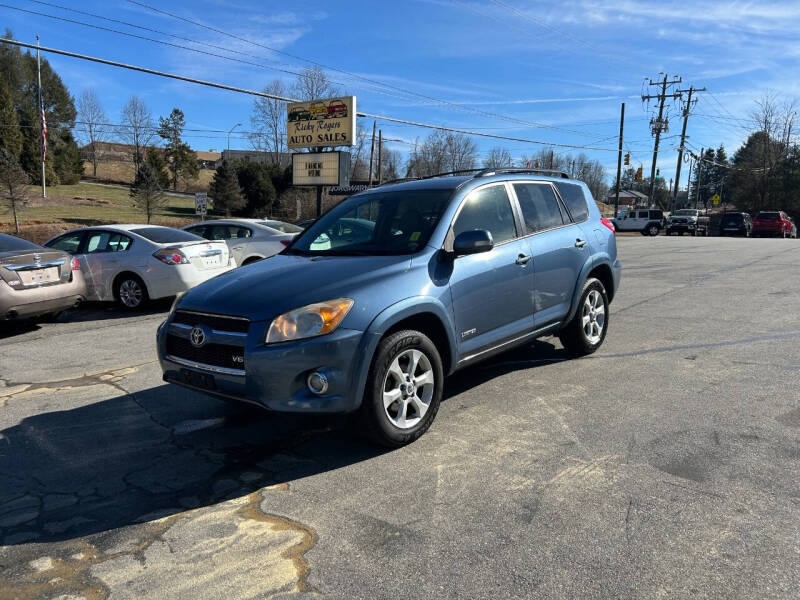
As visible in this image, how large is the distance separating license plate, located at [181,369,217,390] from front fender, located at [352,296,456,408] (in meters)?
0.94

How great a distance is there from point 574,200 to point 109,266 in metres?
7.53

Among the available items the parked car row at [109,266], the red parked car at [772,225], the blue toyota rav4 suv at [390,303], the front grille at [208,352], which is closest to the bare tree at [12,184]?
the parked car row at [109,266]

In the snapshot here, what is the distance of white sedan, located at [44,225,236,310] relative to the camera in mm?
9609

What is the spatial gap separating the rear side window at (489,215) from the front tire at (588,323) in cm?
128

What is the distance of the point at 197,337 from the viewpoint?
396 cm

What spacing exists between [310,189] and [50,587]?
43425mm

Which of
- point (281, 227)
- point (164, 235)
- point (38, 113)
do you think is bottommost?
point (164, 235)

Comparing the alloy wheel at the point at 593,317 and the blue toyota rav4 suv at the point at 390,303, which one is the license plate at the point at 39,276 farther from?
the alloy wheel at the point at 593,317

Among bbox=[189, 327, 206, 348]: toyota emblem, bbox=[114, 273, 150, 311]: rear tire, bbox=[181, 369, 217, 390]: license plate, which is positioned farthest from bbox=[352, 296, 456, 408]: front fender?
bbox=[114, 273, 150, 311]: rear tire

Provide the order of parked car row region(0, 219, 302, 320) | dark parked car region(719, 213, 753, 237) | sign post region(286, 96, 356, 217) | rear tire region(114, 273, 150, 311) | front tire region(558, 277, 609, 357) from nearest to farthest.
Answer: front tire region(558, 277, 609, 357)
parked car row region(0, 219, 302, 320)
rear tire region(114, 273, 150, 311)
sign post region(286, 96, 356, 217)
dark parked car region(719, 213, 753, 237)

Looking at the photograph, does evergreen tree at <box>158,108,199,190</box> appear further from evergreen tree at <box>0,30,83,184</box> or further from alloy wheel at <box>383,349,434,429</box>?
alloy wheel at <box>383,349,434,429</box>

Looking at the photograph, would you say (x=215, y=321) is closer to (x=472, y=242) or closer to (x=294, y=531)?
(x=294, y=531)

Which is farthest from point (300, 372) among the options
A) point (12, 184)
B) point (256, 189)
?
point (256, 189)

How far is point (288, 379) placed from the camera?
3.61 meters
